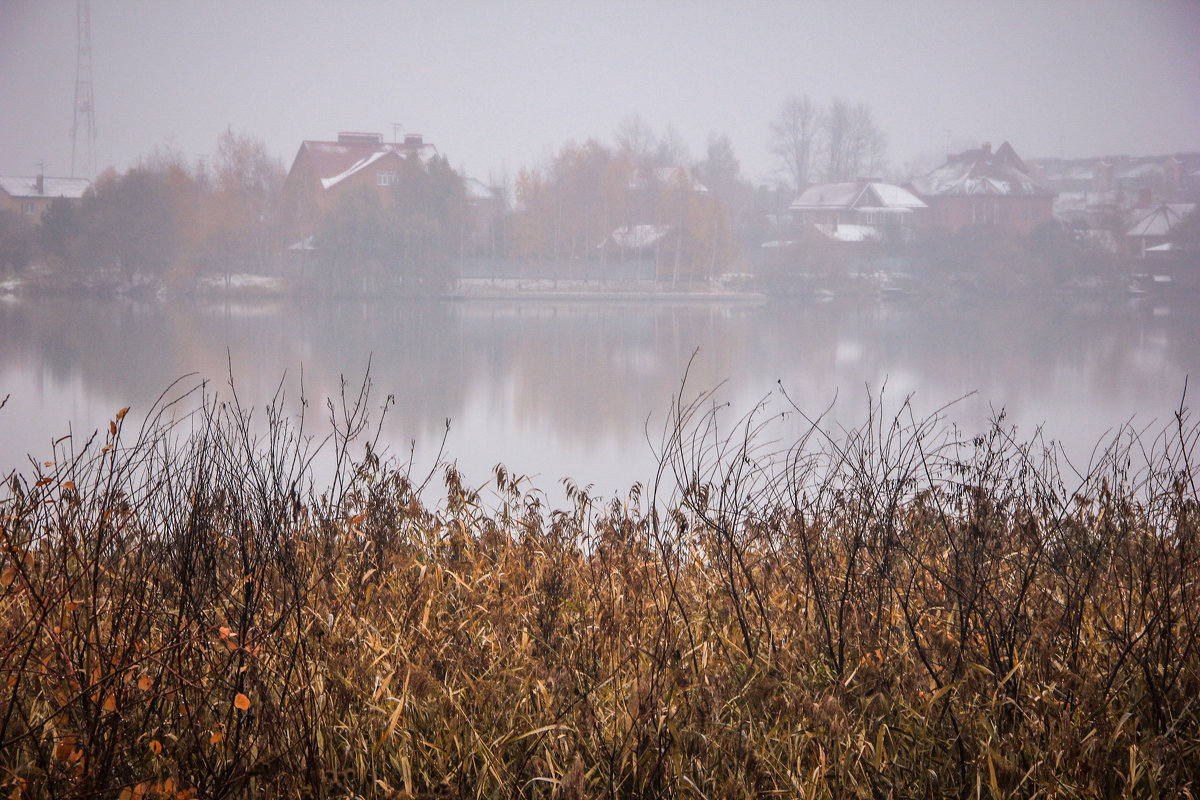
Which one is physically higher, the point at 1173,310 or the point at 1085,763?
the point at 1173,310

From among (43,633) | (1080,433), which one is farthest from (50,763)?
(1080,433)

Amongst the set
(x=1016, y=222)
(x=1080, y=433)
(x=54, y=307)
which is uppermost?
(x=1016, y=222)

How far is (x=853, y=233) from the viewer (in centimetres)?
3294

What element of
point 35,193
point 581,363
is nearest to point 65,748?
point 581,363

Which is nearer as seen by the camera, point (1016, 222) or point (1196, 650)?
point (1196, 650)

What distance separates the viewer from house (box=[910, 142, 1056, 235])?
98.6 ft

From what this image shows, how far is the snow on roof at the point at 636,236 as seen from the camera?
3494cm

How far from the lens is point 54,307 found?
25734mm

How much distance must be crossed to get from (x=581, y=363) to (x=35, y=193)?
16.0 meters

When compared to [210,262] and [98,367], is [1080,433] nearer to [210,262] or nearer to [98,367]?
[98,367]

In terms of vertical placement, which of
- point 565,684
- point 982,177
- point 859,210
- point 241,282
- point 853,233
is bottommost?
point 565,684

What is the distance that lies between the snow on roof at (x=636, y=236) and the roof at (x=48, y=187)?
1785cm

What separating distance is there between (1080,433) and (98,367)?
19.0 meters

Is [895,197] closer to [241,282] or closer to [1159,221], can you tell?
[1159,221]
